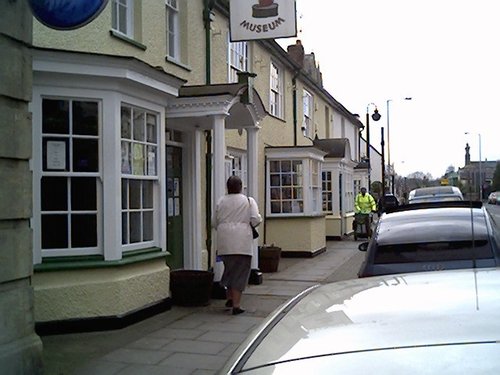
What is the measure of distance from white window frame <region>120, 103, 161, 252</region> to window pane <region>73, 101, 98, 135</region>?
0.38 metres

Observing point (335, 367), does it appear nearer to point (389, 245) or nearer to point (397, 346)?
point (397, 346)

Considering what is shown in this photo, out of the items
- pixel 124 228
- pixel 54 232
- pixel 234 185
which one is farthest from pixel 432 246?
pixel 54 232

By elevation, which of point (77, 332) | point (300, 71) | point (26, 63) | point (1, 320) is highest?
point (300, 71)

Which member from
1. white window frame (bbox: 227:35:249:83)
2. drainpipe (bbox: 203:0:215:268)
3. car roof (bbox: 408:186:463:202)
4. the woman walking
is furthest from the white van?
the woman walking

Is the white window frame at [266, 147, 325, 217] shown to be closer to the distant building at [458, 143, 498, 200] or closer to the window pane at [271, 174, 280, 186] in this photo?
the window pane at [271, 174, 280, 186]

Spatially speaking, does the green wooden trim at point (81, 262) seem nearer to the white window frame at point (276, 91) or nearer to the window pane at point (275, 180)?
the window pane at point (275, 180)

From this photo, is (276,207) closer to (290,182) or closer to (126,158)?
(290,182)

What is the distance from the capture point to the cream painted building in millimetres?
7023

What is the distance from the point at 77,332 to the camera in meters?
7.00

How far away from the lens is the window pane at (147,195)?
8212mm

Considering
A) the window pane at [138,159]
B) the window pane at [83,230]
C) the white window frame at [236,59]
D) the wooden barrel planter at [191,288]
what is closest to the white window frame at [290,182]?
the white window frame at [236,59]

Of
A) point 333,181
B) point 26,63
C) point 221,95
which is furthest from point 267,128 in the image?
point 26,63

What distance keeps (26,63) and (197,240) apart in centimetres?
569

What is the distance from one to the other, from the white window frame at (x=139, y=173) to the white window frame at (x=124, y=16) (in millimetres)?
1602
